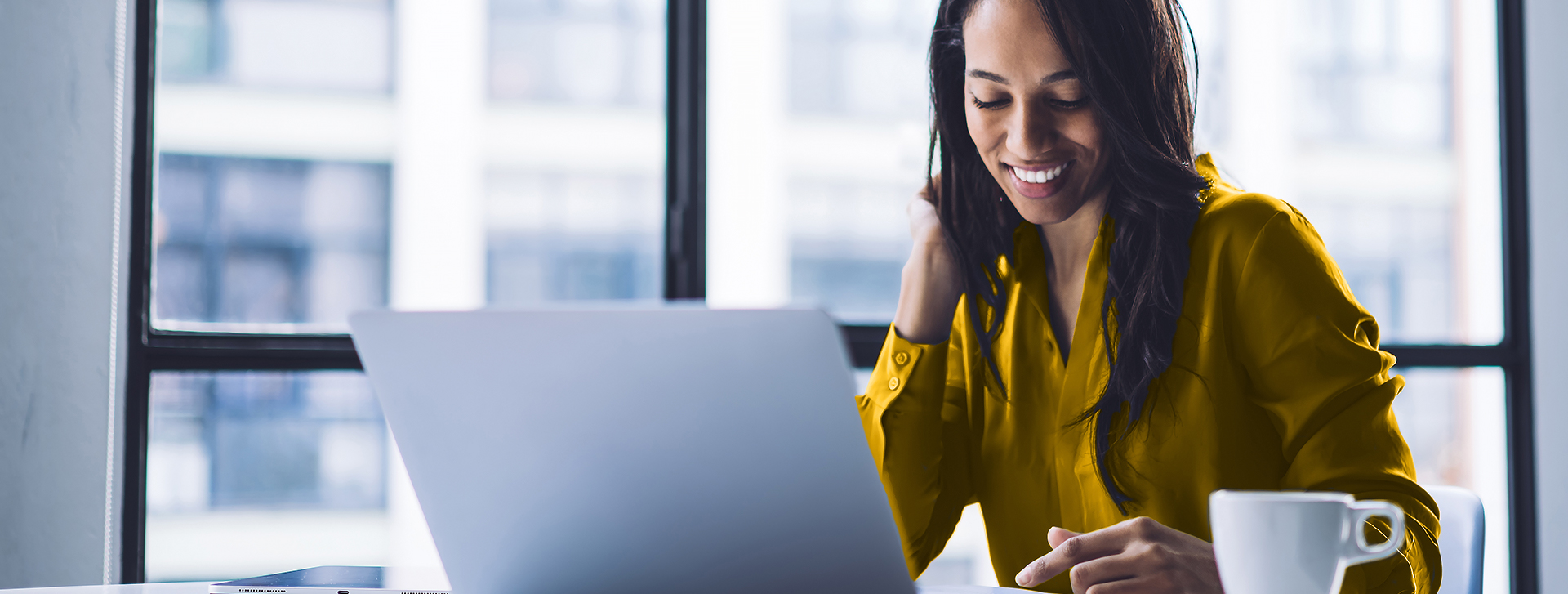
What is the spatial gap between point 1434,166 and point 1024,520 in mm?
1855

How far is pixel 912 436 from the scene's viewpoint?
3.83 feet

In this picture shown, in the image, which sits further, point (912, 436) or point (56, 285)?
point (56, 285)

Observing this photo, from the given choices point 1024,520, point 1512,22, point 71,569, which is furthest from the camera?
point 1512,22

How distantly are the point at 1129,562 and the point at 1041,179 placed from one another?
0.60 meters

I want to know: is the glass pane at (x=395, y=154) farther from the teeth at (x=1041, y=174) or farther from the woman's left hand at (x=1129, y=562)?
the woman's left hand at (x=1129, y=562)

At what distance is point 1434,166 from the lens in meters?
2.37

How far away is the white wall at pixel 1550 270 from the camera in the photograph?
2.03 m

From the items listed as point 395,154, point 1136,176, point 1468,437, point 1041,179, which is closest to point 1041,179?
point 1041,179

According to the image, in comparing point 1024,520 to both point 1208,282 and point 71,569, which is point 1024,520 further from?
point 71,569

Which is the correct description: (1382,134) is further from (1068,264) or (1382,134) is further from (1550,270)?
(1068,264)

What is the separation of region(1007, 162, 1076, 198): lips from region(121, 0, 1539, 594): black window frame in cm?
41

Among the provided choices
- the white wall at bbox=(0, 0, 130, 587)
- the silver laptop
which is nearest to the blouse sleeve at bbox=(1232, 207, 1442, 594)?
the silver laptop

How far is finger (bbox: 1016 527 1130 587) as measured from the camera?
0.56 meters

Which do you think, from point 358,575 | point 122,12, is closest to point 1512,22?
point 358,575
